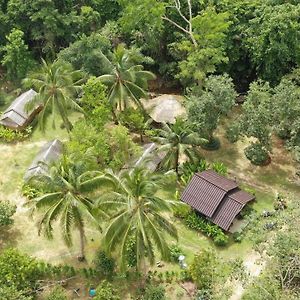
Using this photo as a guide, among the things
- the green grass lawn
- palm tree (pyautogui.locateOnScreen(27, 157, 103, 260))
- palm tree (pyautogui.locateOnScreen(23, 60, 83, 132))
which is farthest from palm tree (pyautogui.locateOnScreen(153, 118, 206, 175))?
palm tree (pyautogui.locateOnScreen(27, 157, 103, 260))

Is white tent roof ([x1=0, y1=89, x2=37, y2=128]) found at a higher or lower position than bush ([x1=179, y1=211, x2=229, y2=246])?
higher

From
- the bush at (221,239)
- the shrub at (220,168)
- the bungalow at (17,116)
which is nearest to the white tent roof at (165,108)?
the shrub at (220,168)

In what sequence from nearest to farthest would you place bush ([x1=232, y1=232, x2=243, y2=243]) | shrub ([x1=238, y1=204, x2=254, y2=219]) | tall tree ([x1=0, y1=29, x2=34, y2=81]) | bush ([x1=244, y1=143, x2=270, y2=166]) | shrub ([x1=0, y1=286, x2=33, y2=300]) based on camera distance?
shrub ([x1=0, y1=286, x2=33, y2=300])
bush ([x1=232, y1=232, x2=243, y2=243])
shrub ([x1=238, y1=204, x2=254, y2=219])
bush ([x1=244, y1=143, x2=270, y2=166])
tall tree ([x1=0, y1=29, x2=34, y2=81])

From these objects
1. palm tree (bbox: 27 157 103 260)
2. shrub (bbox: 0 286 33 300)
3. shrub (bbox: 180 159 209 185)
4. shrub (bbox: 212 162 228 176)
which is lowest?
shrub (bbox: 212 162 228 176)

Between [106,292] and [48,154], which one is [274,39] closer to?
[48,154]

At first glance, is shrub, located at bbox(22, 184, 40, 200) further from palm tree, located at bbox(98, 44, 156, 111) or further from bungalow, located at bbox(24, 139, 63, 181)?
palm tree, located at bbox(98, 44, 156, 111)

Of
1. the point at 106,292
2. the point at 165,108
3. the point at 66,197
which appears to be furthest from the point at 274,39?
the point at 106,292

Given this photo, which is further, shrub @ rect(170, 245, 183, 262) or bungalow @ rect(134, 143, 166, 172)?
bungalow @ rect(134, 143, 166, 172)
